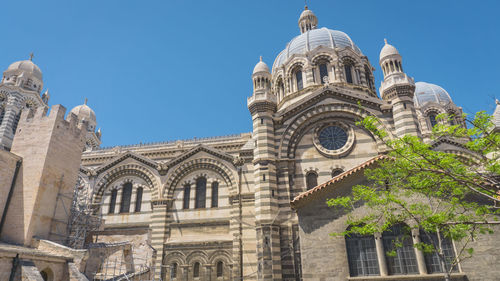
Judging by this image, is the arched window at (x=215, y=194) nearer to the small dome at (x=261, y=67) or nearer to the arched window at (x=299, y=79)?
the small dome at (x=261, y=67)

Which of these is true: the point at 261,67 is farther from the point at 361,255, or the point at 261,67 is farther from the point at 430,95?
A: the point at 430,95

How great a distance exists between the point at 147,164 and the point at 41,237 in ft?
33.4

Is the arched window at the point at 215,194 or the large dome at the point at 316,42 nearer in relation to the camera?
the arched window at the point at 215,194

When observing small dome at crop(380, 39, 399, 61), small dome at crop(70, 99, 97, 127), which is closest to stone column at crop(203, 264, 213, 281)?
small dome at crop(380, 39, 399, 61)

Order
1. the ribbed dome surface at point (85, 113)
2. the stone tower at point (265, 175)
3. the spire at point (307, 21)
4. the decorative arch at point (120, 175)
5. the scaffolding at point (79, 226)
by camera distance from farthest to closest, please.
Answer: the ribbed dome surface at point (85, 113)
the spire at point (307, 21)
the decorative arch at point (120, 175)
the scaffolding at point (79, 226)
the stone tower at point (265, 175)

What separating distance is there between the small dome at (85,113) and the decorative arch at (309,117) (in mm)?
35133

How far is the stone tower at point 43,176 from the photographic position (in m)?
15.6

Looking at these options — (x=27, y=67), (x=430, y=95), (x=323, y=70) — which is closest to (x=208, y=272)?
(x=323, y=70)

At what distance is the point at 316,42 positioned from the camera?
28.1 m

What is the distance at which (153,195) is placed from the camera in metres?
24.2

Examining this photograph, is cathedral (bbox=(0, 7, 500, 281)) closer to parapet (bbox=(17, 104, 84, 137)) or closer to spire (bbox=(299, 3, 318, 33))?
parapet (bbox=(17, 104, 84, 137))

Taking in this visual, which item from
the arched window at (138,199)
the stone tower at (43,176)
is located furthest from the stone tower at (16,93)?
the stone tower at (43,176)

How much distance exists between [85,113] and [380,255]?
43.6 m

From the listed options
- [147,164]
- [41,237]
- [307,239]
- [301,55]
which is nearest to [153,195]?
[147,164]
